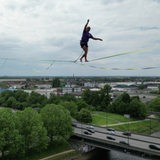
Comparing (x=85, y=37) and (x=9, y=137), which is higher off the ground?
(x=85, y=37)

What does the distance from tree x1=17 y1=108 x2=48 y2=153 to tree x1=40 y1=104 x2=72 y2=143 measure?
3.44 metres

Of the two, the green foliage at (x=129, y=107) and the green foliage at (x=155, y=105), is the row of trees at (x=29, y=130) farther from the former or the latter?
the green foliage at (x=155, y=105)

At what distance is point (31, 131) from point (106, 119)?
38.2 m

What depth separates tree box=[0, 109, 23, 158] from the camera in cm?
4109

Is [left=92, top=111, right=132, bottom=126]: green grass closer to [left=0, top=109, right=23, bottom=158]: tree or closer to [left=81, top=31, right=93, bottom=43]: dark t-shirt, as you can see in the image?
[left=0, top=109, right=23, bottom=158]: tree

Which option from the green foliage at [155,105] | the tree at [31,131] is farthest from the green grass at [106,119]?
the tree at [31,131]

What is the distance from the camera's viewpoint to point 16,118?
44.8 m

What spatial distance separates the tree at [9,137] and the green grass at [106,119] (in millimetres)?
36382

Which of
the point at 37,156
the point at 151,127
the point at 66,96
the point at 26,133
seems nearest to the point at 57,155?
the point at 37,156

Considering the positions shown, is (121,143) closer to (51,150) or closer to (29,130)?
(51,150)

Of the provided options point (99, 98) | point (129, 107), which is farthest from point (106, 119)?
point (99, 98)

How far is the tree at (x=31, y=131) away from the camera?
1748 inches

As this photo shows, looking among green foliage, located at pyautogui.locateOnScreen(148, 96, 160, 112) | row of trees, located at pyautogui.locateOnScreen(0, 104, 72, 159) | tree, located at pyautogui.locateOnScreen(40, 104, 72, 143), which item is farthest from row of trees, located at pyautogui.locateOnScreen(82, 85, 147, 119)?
tree, located at pyautogui.locateOnScreen(40, 104, 72, 143)

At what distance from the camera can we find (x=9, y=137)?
41.2 m
